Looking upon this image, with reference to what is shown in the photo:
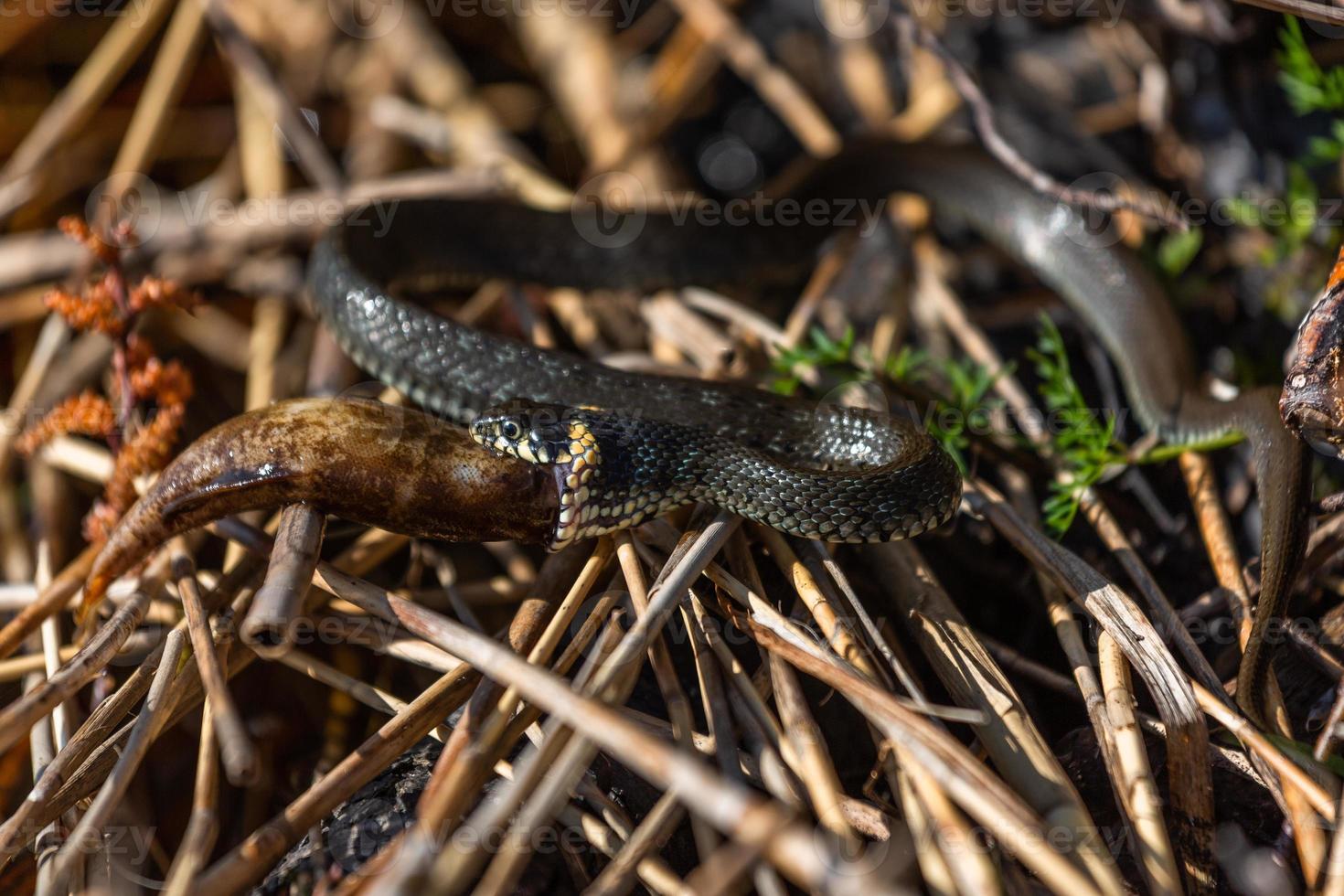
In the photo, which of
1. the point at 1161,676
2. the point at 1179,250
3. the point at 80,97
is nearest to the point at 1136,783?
the point at 1161,676

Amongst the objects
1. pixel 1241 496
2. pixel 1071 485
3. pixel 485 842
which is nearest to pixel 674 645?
pixel 485 842

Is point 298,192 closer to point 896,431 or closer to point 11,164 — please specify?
point 11,164

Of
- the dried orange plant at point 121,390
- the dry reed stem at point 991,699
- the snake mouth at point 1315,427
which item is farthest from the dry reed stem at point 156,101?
the snake mouth at point 1315,427
